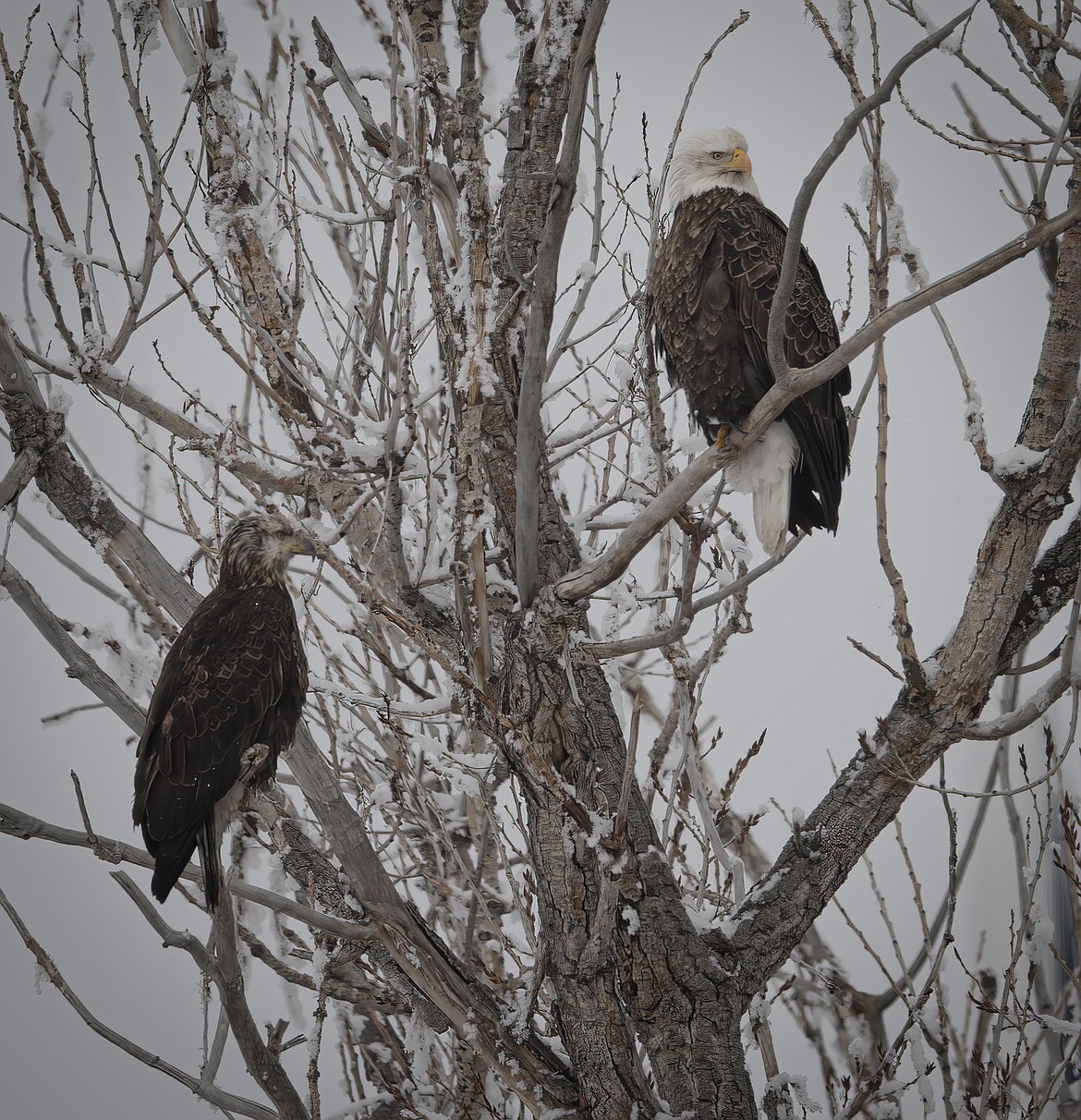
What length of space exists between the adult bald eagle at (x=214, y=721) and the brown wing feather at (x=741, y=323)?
3.78 feet

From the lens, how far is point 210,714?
2182mm

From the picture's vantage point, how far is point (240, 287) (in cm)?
246

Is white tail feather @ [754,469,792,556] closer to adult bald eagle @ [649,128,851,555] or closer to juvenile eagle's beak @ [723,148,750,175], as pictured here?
adult bald eagle @ [649,128,851,555]

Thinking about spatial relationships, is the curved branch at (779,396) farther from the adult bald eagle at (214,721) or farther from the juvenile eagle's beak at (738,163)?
the juvenile eagle's beak at (738,163)

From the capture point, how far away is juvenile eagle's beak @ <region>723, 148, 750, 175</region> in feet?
9.15

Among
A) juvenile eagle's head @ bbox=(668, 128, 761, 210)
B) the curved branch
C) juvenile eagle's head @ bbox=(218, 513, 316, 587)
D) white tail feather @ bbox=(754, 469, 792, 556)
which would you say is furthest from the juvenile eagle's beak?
juvenile eagle's head @ bbox=(218, 513, 316, 587)

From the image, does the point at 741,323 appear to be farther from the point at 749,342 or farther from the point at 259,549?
the point at 259,549

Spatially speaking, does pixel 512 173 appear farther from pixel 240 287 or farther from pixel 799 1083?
pixel 799 1083

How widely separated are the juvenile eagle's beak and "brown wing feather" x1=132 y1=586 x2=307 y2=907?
1792 millimetres

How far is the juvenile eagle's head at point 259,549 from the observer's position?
256cm

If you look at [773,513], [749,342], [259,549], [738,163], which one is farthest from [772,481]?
[259,549]

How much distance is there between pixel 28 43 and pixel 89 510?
1.14 m

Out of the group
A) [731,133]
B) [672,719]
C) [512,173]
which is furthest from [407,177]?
[672,719]

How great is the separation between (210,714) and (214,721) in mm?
19
